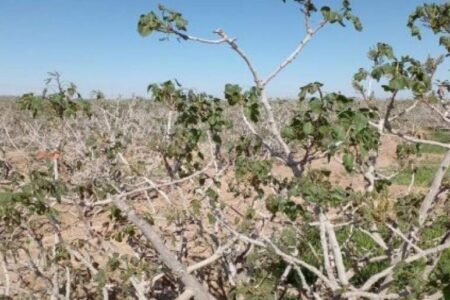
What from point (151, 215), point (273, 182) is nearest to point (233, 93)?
point (273, 182)

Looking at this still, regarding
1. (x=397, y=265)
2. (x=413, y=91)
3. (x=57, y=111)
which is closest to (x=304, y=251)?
(x=397, y=265)

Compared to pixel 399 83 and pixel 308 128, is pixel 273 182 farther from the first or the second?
pixel 399 83

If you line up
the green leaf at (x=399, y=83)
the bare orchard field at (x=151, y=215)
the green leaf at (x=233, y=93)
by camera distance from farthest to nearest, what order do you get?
the green leaf at (x=233, y=93) < the bare orchard field at (x=151, y=215) < the green leaf at (x=399, y=83)

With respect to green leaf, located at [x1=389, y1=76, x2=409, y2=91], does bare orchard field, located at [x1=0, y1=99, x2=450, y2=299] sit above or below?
below

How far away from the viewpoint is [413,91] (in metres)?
2.76

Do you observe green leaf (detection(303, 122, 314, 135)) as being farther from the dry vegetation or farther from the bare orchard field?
the bare orchard field

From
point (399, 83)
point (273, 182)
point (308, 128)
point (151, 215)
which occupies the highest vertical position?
point (399, 83)

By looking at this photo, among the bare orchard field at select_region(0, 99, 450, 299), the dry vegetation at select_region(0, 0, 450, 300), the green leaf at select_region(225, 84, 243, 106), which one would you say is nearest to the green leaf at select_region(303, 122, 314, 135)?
the dry vegetation at select_region(0, 0, 450, 300)

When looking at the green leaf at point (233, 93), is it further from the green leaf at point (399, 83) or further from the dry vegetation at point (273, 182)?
the green leaf at point (399, 83)

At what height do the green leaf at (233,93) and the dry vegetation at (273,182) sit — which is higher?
the green leaf at (233,93)

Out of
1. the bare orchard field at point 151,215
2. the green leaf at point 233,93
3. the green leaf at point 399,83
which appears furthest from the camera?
the green leaf at point 233,93

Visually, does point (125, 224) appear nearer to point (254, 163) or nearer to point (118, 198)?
point (118, 198)

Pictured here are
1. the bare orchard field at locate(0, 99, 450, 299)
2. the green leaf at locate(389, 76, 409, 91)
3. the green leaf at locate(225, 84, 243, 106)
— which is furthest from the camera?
the green leaf at locate(225, 84, 243, 106)

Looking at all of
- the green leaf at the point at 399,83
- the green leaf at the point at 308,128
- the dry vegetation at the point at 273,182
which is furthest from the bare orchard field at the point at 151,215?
the green leaf at the point at 399,83
